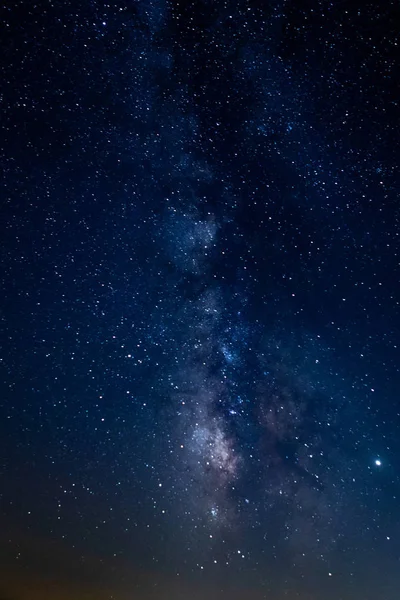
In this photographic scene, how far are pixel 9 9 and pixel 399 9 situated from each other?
2.94 meters

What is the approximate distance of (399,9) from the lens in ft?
8.94

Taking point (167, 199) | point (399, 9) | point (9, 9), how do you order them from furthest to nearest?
1. point (167, 199)
2. point (9, 9)
3. point (399, 9)

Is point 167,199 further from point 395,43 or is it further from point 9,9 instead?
point 395,43

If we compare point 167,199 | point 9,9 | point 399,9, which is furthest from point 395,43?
point 9,9

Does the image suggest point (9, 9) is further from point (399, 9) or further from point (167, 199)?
point (399, 9)

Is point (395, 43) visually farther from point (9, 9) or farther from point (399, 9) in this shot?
point (9, 9)

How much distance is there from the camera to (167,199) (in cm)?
459

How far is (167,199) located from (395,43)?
262 cm

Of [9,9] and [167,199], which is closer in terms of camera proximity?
[9,9]

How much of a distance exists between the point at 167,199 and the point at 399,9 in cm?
273

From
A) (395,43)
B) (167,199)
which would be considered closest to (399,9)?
(395,43)

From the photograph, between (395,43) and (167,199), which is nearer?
(395,43)

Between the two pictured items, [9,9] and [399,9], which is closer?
[399,9]

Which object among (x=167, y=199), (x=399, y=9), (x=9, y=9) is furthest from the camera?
(x=167, y=199)
